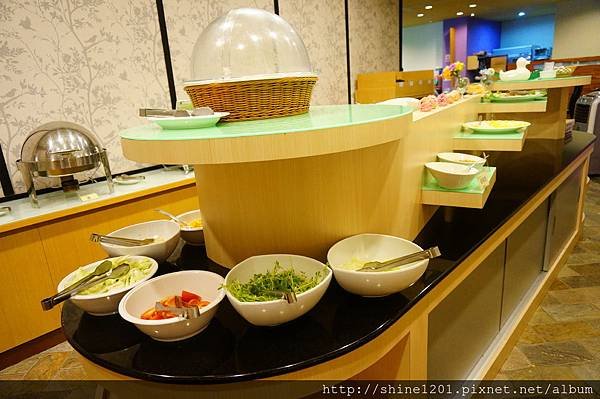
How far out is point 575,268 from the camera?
307 cm

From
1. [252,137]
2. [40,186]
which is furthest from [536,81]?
[40,186]

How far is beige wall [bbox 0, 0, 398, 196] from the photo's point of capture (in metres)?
2.53

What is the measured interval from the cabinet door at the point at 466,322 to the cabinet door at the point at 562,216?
970 mm

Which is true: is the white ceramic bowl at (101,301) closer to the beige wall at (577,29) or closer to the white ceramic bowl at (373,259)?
the white ceramic bowl at (373,259)

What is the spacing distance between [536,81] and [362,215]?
2.37 metres

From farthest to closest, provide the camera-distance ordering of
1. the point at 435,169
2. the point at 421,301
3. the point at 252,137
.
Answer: the point at 435,169 < the point at 421,301 < the point at 252,137

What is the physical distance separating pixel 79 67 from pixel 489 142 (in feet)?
9.20

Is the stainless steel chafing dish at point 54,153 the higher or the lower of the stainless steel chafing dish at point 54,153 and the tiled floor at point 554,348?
the higher

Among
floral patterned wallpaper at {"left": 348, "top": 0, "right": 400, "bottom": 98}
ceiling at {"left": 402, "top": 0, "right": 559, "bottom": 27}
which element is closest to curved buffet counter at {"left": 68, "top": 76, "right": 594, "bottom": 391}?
floral patterned wallpaper at {"left": 348, "top": 0, "right": 400, "bottom": 98}

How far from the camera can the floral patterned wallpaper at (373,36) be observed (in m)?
5.26

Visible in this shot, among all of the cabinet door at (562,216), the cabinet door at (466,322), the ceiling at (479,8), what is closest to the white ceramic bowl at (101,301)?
the cabinet door at (466,322)

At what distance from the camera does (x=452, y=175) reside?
63.0 inches

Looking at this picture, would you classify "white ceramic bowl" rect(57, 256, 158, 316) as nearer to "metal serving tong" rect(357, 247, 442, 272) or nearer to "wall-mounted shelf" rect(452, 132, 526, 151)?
"metal serving tong" rect(357, 247, 442, 272)

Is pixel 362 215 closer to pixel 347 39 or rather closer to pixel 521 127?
pixel 521 127
